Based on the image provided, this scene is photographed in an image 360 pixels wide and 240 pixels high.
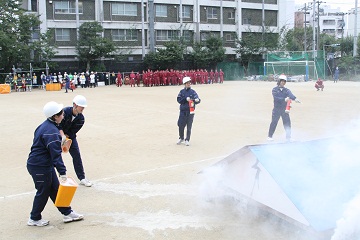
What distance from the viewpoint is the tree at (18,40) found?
3866 centimetres

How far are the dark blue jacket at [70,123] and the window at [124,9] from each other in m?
45.9

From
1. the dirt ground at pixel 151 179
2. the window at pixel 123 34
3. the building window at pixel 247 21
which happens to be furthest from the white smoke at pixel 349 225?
the building window at pixel 247 21

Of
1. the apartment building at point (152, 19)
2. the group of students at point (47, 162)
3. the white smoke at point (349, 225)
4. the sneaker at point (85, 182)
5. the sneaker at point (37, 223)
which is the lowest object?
the sneaker at point (37, 223)

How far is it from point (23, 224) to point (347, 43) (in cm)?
5644

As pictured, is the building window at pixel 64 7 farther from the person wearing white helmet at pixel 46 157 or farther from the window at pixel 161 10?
the person wearing white helmet at pixel 46 157

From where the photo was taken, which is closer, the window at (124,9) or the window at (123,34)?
the window at (124,9)

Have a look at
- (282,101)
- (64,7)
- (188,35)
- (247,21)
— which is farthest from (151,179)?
(247,21)

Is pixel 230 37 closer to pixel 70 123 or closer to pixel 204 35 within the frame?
pixel 204 35

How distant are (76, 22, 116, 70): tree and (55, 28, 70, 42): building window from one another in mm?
2536

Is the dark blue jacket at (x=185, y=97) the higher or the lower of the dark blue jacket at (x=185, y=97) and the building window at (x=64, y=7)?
the lower

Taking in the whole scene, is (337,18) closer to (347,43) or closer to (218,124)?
(347,43)

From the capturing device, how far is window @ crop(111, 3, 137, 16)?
50938 millimetres

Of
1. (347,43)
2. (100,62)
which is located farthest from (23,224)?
(347,43)

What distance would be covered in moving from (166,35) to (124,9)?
6.35 metres
